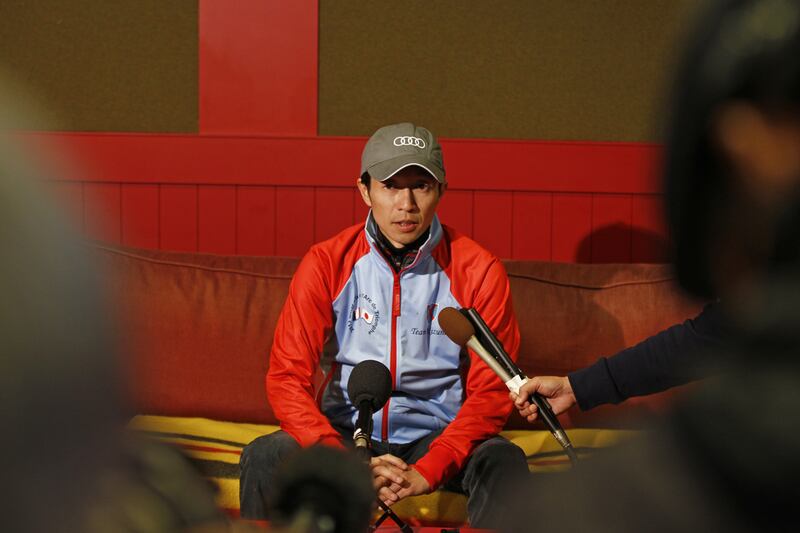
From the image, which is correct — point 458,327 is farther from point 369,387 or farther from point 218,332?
point 218,332

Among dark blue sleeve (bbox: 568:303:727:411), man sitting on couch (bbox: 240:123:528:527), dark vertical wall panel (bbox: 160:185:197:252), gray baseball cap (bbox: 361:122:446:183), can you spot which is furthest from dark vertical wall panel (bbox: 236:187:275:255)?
dark blue sleeve (bbox: 568:303:727:411)

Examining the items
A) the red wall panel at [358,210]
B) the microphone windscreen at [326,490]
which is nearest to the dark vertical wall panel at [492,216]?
the red wall panel at [358,210]

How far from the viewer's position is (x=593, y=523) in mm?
459

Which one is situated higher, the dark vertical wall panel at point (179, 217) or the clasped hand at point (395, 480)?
the dark vertical wall panel at point (179, 217)

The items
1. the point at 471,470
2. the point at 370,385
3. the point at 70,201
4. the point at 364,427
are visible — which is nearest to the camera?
the point at 70,201

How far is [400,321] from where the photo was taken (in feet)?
7.47

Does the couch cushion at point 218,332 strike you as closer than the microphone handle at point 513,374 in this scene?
No

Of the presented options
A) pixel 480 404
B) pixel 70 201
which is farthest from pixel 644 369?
pixel 70 201

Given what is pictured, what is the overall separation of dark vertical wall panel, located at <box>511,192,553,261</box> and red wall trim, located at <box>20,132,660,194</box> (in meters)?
0.04

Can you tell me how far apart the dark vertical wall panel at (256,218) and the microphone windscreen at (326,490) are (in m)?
2.18

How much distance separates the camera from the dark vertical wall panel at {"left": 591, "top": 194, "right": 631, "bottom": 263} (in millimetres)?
3135

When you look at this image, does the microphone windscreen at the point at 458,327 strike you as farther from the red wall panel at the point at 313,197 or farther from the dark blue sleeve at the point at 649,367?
the red wall panel at the point at 313,197

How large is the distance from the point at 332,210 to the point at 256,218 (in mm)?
281

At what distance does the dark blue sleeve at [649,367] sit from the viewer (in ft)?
3.97
